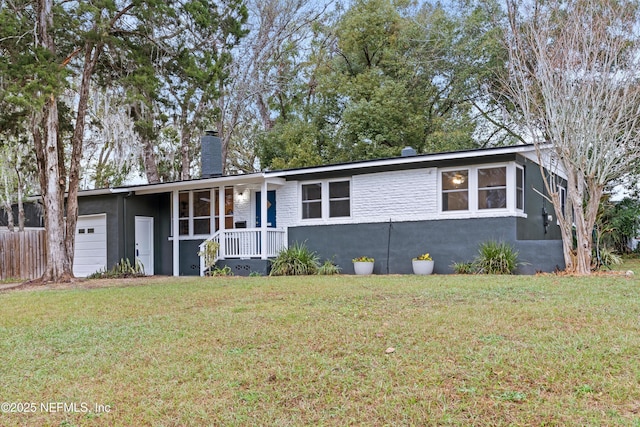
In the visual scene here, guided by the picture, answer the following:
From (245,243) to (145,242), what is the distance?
13.8 feet

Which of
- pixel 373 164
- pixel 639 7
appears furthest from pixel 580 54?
pixel 373 164

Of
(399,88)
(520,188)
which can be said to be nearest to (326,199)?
(520,188)

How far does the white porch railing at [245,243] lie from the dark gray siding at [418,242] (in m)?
0.47

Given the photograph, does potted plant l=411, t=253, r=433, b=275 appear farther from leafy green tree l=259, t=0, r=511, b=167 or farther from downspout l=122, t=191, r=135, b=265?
downspout l=122, t=191, r=135, b=265

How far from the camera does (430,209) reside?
1287 cm

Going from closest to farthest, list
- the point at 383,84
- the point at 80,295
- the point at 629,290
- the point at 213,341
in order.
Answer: the point at 213,341 → the point at 629,290 → the point at 80,295 → the point at 383,84

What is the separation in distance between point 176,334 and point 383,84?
17.6 metres

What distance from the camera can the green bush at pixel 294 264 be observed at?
1353 centimetres

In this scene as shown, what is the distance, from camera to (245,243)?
14.5 metres

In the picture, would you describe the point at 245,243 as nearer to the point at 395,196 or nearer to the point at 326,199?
the point at 326,199

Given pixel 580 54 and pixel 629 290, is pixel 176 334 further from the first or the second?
pixel 580 54

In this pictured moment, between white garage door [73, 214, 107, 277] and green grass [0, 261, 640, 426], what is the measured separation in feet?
29.3

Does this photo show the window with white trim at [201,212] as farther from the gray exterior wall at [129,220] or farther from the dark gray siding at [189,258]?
the gray exterior wall at [129,220]

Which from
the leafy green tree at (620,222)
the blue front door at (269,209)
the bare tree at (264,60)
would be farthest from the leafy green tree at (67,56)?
the leafy green tree at (620,222)
